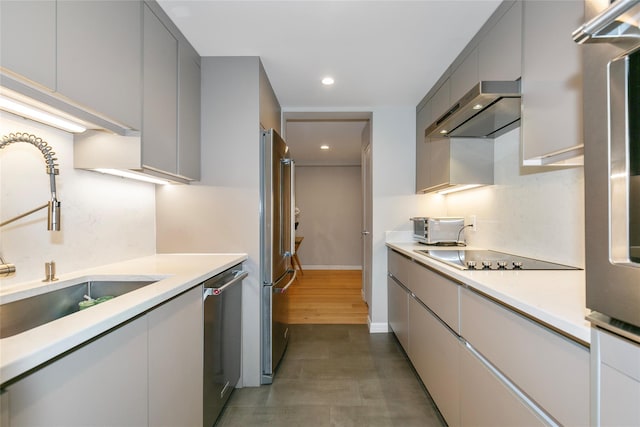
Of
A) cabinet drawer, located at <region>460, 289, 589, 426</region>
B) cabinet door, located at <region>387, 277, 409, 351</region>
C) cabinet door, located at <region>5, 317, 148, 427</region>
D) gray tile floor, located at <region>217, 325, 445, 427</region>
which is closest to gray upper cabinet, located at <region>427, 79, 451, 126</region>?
cabinet door, located at <region>387, 277, 409, 351</region>

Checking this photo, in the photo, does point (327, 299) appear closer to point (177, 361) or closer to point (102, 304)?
point (177, 361)

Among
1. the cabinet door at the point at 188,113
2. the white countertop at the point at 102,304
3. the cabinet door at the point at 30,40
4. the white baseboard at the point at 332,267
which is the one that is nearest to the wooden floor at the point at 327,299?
the white baseboard at the point at 332,267

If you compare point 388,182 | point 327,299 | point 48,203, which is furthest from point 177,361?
point 327,299

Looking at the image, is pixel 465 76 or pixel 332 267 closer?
pixel 465 76

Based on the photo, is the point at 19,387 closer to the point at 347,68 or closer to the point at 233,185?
the point at 233,185

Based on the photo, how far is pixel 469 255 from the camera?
2.09m

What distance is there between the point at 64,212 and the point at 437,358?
2096 millimetres

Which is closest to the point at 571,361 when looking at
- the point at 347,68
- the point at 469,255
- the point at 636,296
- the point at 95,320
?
the point at 636,296

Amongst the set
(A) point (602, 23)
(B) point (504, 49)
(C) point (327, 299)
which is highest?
(B) point (504, 49)

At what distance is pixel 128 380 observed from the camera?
91 centimetres

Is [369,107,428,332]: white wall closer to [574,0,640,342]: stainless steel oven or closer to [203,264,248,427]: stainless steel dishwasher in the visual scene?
[203,264,248,427]: stainless steel dishwasher

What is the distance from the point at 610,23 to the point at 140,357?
1.45 metres

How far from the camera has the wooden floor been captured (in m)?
3.51

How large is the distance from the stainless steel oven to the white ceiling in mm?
1302
